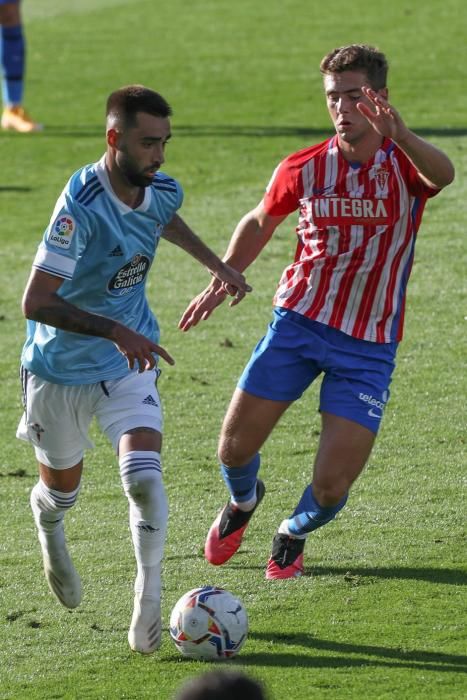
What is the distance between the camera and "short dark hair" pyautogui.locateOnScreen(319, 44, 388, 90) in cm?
571

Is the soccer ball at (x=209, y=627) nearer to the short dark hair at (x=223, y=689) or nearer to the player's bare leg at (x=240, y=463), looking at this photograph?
the player's bare leg at (x=240, y=463)

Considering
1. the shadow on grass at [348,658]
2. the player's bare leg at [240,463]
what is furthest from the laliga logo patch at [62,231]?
the shadow on grass at [348,658]

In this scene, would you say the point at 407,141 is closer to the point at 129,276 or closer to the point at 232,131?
the point at 129,276

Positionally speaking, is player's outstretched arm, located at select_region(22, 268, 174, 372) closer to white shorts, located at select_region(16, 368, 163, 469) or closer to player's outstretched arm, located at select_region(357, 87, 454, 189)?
white shorts, located at select_region(16, 368, 163, 469)

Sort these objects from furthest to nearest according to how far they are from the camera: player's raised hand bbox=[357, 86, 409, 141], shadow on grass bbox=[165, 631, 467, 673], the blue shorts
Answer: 1. the blue shorts
2. player's raised hand bbox=[357, 86, 409, 141]
3. shadow on grass bbox=[165, 631, 467, 673]

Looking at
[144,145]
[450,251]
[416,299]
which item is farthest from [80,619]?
[450,251]

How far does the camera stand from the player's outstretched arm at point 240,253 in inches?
238

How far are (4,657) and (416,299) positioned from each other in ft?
18.1

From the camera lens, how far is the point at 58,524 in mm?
5766

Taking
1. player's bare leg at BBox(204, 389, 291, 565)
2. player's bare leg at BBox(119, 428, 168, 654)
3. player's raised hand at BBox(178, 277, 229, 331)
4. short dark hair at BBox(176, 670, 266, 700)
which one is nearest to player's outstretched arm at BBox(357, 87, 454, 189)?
player's raised hand at BBox(178, 277, 229, 331)

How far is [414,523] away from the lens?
6.56m

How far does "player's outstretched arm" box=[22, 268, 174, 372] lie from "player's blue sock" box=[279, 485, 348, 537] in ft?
3.62

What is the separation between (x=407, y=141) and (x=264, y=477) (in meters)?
2.36

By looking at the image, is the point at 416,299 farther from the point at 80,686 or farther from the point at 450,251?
the point at 80,686
